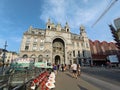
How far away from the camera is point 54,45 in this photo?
44594 mm

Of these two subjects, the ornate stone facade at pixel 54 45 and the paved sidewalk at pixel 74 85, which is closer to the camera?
the paved sidewalk at pixel 74 85

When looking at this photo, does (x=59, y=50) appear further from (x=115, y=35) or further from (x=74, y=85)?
(x=74, y=85)

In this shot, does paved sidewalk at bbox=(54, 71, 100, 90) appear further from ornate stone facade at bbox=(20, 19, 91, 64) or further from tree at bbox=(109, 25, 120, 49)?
tree at bbox=(109, 25, 120, 49)

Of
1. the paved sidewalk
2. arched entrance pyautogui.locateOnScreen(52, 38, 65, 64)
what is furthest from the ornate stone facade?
the paved sidewalk

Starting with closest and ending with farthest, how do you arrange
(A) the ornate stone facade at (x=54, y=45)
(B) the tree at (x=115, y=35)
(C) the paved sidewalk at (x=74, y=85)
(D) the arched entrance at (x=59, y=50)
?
(C) the paved sidewalk at (x=74, y=85) < (A) the ornate stone facade at (x=54, y=45) < (B) the tree at (x=115, y=35) < (D) the arched entrance at (x=59, y=50)

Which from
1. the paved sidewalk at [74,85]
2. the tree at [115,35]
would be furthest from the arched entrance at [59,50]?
the paved sidewalk at [74,85]

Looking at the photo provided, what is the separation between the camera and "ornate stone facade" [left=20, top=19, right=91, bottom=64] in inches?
1518

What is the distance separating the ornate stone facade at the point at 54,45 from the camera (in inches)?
1518

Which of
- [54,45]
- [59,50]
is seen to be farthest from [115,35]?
[54,45]

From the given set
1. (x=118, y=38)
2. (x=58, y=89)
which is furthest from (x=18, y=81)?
(x=118, y=38)

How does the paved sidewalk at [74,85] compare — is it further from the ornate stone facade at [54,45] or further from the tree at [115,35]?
the tree at [115,35]

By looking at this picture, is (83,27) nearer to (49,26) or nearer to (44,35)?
(49,26)

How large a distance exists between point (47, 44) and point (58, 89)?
34254mm

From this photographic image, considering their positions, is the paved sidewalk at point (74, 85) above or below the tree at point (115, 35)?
below
